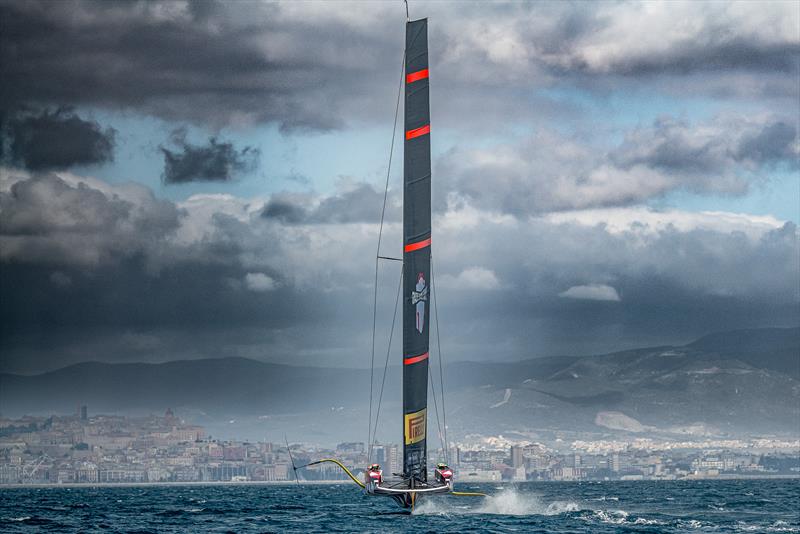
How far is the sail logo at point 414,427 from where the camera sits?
6762 centimetres

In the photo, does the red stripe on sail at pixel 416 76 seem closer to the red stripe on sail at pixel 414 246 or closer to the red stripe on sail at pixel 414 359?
the red stripe on sail at pixel 414 246

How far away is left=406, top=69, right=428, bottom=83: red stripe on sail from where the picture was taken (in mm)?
67250

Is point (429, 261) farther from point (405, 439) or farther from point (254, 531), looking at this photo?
point (254, 531)

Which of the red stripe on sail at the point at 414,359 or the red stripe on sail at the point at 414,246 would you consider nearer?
the red stripe on sail at the point at 414,359

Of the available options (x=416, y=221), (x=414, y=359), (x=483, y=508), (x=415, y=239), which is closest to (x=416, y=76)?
(x=416, y=221)

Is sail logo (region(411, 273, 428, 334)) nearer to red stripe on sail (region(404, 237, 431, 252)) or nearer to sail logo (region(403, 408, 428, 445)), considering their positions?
red stripe on sail (region(404, 237, 431, 252))

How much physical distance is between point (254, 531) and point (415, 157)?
1195 inches

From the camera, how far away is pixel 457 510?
102062 millimetres

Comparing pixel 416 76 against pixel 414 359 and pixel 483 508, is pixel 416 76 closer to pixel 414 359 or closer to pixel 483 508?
pixel 414 359

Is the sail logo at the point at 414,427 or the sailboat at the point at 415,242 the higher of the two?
the sailboat at the point at 415,242

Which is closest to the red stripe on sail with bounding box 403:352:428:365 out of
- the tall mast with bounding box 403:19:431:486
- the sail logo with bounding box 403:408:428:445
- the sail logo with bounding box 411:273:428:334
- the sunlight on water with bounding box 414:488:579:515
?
the tall mast with bounding box 403:19:431:486

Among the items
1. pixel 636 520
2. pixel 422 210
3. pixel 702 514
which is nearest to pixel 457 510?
pixel 636 520

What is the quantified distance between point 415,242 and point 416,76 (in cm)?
880

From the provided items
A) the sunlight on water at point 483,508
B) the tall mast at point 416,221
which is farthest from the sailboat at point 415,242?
the sunlight on water at point 483,508
